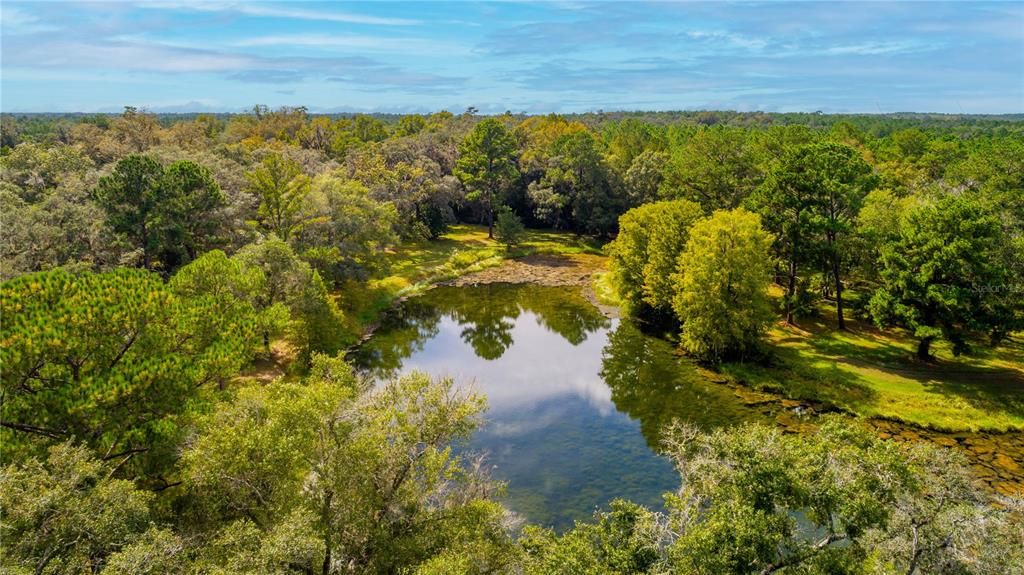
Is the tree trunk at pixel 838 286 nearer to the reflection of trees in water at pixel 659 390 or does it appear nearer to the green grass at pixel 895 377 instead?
the green grass at pixel 895 377

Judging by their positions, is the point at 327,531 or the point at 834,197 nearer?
the point at 327,531

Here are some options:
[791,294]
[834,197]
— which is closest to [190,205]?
[791,294]

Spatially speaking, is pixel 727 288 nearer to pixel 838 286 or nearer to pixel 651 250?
pixel 651 250

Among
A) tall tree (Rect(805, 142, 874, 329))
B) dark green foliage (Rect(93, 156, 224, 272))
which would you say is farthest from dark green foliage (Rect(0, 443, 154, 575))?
tall tree (Rect(805, 142, 874, 329))

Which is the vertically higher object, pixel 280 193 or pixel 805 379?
pixel 280 193

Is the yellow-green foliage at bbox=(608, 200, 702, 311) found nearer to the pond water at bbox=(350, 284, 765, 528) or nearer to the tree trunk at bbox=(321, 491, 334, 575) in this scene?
the pond water at bbox=(350, 284, 765, 528)

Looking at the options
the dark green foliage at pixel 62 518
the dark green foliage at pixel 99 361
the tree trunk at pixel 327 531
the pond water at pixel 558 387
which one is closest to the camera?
the dark green foliage at pixel 62 518

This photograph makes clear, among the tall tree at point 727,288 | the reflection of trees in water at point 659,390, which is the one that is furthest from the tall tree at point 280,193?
the tall tree at point 727,288
